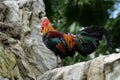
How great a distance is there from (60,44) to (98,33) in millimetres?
542

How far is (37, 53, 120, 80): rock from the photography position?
194 inches

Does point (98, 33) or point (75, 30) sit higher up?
point (98, 33)

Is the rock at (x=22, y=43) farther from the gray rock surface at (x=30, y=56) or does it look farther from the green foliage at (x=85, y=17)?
the green foliage at (x=85, y=17)

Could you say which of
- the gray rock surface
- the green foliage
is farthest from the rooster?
the green foliage

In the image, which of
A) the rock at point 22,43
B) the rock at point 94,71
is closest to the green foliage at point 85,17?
the rock at point 22,43

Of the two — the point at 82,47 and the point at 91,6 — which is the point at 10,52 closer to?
the point at 82,47

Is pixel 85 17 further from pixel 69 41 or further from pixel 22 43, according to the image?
pixel 69 41

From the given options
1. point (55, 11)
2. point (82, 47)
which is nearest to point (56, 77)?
point (82, 47)

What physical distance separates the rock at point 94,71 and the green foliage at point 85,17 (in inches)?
203

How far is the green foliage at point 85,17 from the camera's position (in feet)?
36.7

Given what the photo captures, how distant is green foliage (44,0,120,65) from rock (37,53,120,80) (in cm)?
515

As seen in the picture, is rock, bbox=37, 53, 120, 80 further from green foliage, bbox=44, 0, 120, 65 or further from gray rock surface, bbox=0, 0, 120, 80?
green foliage, bbox=44, 0, 120, 65

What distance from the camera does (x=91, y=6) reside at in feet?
38.0

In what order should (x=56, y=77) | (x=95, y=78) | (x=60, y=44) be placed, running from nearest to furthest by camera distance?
(x=95, y=78) → (x=56, y=77) → (x=60, y=44)
